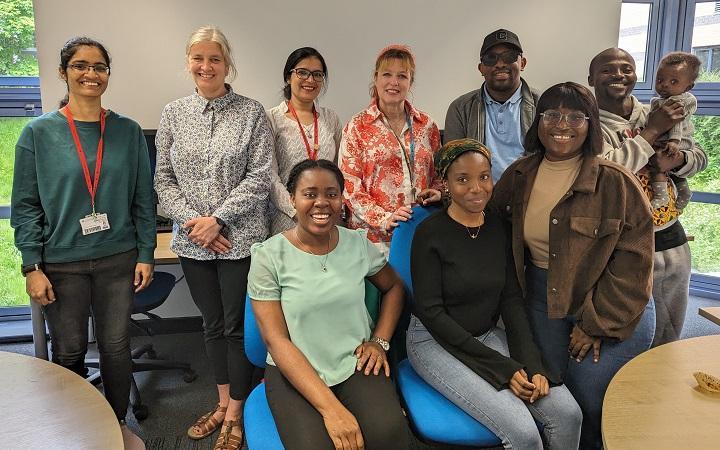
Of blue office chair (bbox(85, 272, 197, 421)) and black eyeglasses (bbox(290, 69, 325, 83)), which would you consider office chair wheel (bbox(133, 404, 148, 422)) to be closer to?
blue office chair (bbox(85, 272, 197, 421))

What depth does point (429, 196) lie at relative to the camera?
2164mm

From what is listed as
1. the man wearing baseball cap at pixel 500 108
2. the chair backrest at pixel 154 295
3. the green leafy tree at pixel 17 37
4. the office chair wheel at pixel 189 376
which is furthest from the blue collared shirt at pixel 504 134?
the green leafy tree at pixel 17 37

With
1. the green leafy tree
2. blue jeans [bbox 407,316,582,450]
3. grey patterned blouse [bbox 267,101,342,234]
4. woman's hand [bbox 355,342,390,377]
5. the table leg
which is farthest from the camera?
the green leafy tree

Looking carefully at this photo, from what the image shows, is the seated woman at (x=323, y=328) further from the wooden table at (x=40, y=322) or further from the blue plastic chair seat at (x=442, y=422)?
the wooden table at (x=40, y=322)

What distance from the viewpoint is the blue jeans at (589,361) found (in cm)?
182

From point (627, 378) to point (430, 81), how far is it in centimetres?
278

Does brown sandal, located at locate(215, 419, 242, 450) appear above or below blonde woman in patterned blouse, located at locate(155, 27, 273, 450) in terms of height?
below

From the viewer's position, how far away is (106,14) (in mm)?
3273

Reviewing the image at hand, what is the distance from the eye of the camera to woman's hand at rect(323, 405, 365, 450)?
59.4 inches

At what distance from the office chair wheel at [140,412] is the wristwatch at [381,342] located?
4.99 feet

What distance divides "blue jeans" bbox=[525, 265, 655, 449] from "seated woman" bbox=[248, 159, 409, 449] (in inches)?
22.5

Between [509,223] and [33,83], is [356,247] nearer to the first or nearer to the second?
[509,223]

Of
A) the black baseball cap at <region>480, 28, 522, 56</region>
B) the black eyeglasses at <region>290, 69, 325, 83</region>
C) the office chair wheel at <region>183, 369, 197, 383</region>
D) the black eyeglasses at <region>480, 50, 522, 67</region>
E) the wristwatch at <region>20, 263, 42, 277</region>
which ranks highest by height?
the black baseball cap at <region>480, 28, 522, 56</region>

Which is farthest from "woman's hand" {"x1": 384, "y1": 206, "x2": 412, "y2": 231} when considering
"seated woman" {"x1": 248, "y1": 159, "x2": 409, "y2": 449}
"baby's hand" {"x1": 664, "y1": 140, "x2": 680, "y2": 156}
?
"baby's hand" {"x1": 664, "y1": 140, "x2": 680, "y2": 156}
